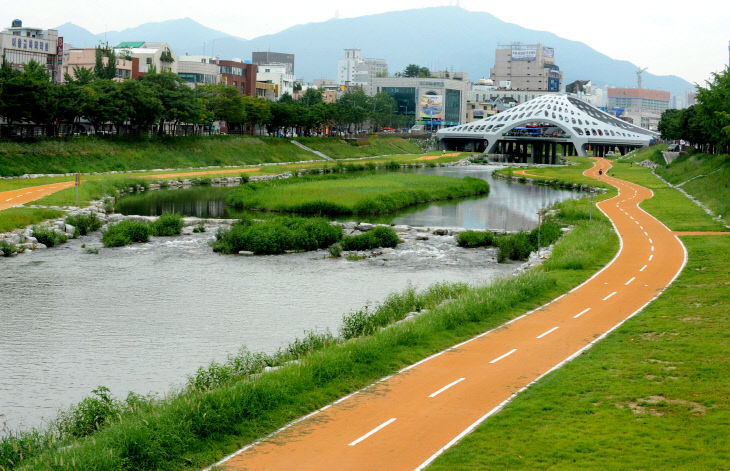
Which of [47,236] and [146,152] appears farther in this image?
[146,152]

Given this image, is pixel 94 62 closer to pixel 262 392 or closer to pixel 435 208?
pixel 435 208

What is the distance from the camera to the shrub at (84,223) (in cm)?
4506

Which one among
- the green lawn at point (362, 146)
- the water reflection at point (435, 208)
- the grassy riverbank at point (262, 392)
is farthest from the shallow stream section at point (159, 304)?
the green lawn at point (362, 146)

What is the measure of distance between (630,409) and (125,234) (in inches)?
1277

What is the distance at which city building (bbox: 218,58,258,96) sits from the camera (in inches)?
5901

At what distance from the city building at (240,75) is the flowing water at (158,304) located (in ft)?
360

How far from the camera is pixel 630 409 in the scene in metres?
15.6

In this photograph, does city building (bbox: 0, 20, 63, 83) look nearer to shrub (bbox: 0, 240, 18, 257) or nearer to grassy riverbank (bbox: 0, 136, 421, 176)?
grassy riverbank (bbox: 0, 136, 421, 176)

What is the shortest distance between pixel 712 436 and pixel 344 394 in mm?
6939

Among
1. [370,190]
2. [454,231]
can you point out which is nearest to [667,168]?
Answer: [370,190]

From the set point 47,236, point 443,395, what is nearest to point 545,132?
point 47,236

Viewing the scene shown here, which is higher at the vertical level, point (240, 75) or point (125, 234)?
point (240, 75)

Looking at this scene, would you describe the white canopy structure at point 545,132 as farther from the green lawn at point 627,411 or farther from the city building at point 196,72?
the green lawn at point 627,411

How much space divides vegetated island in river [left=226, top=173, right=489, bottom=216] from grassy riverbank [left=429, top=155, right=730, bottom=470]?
3414 centimetres
